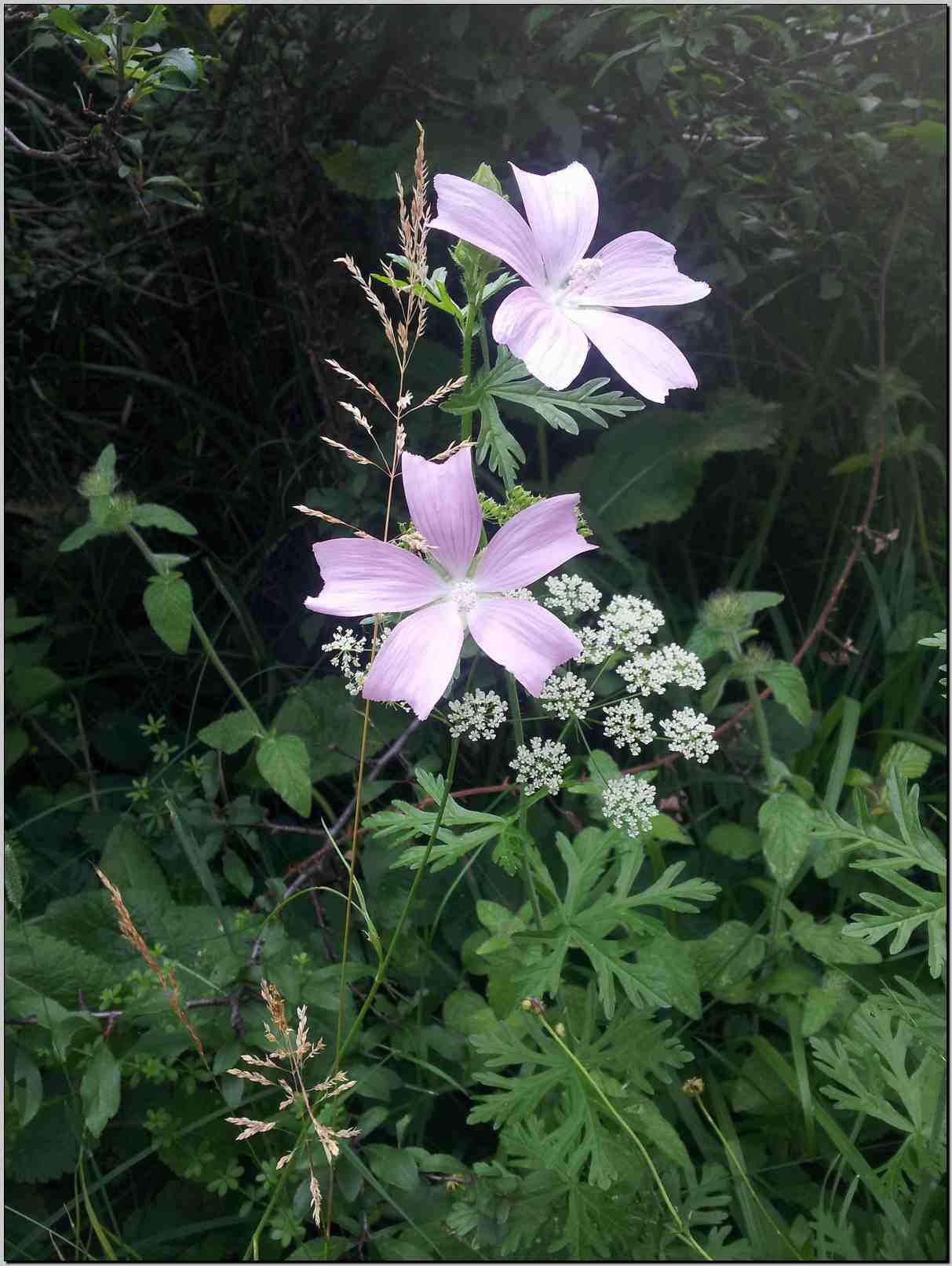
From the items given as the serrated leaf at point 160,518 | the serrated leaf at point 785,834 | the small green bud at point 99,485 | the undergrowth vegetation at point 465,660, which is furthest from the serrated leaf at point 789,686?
the small green bud at point 99,485

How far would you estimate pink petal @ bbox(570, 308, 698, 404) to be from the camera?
96 cm

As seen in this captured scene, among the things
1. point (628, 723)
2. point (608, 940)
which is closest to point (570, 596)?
point (628, 723)

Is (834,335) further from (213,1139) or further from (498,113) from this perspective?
(213,1139)

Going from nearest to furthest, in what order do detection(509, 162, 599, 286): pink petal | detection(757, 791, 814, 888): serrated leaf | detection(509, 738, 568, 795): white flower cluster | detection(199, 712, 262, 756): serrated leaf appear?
1. detection(509, 162, 599, 286): pink petal
2. detection(509, 738, 568, 795): white flower cluster
3. detection(757, 791, 814, 888): serrated leaf
4. detection(199, 712, 262, 756): serrated leaf

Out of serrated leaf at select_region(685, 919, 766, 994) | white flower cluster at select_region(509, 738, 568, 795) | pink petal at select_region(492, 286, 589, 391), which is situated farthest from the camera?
serrated leaf at select_region(685, 919, 766, 994)

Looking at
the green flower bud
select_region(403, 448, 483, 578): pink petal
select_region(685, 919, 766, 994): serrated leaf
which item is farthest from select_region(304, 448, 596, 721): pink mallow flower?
select_region(685, 919, 766, 994): serrated leaf

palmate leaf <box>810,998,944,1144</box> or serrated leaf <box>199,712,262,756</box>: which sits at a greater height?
palmate leaf <box>810,998,944,1144</box>

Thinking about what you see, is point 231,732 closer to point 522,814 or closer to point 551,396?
point 522,814

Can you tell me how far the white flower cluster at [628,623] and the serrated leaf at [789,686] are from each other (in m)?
0.49

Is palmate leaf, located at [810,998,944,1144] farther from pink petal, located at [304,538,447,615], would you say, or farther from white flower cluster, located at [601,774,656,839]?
pink petal, located at [304,538,447,615]

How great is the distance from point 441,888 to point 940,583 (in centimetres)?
132

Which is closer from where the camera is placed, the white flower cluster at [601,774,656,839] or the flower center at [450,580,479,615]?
the flower center at [450,580,479,615]

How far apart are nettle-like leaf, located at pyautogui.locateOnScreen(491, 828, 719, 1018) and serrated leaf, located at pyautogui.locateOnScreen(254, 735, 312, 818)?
457 mm

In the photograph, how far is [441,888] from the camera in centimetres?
189
